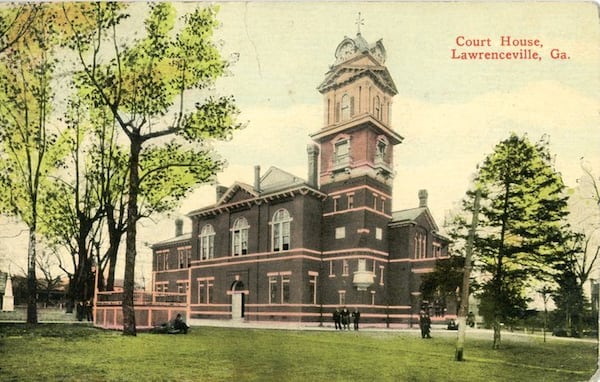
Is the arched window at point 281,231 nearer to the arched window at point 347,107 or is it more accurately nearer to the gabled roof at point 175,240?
the gabled roof at point 175,240

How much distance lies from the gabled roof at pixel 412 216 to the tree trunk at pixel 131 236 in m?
3.05

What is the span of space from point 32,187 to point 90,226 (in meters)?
0.83

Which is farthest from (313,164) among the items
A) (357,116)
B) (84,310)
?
(84,310)

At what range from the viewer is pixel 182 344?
21.5 feet

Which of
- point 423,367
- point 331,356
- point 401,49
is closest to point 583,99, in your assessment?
point 401,49

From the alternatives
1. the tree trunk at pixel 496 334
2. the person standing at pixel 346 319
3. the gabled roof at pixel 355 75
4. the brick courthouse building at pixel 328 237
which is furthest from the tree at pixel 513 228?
the person standing at pixel 346 319

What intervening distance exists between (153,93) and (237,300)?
2619mm

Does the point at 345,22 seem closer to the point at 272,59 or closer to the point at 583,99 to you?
the point at 272,59

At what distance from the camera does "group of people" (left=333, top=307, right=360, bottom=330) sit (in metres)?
6.65

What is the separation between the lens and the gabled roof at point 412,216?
21.5ft

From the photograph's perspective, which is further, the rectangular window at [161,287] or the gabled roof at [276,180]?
the rectangular window at [161,287]

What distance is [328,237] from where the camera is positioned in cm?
698

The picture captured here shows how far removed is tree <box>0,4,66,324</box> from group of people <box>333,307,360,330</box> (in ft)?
11.6

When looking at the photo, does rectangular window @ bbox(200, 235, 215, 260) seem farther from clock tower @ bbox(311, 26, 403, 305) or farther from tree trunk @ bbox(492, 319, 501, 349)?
tree trunk @ bbox(492, 319, 501, 349)
